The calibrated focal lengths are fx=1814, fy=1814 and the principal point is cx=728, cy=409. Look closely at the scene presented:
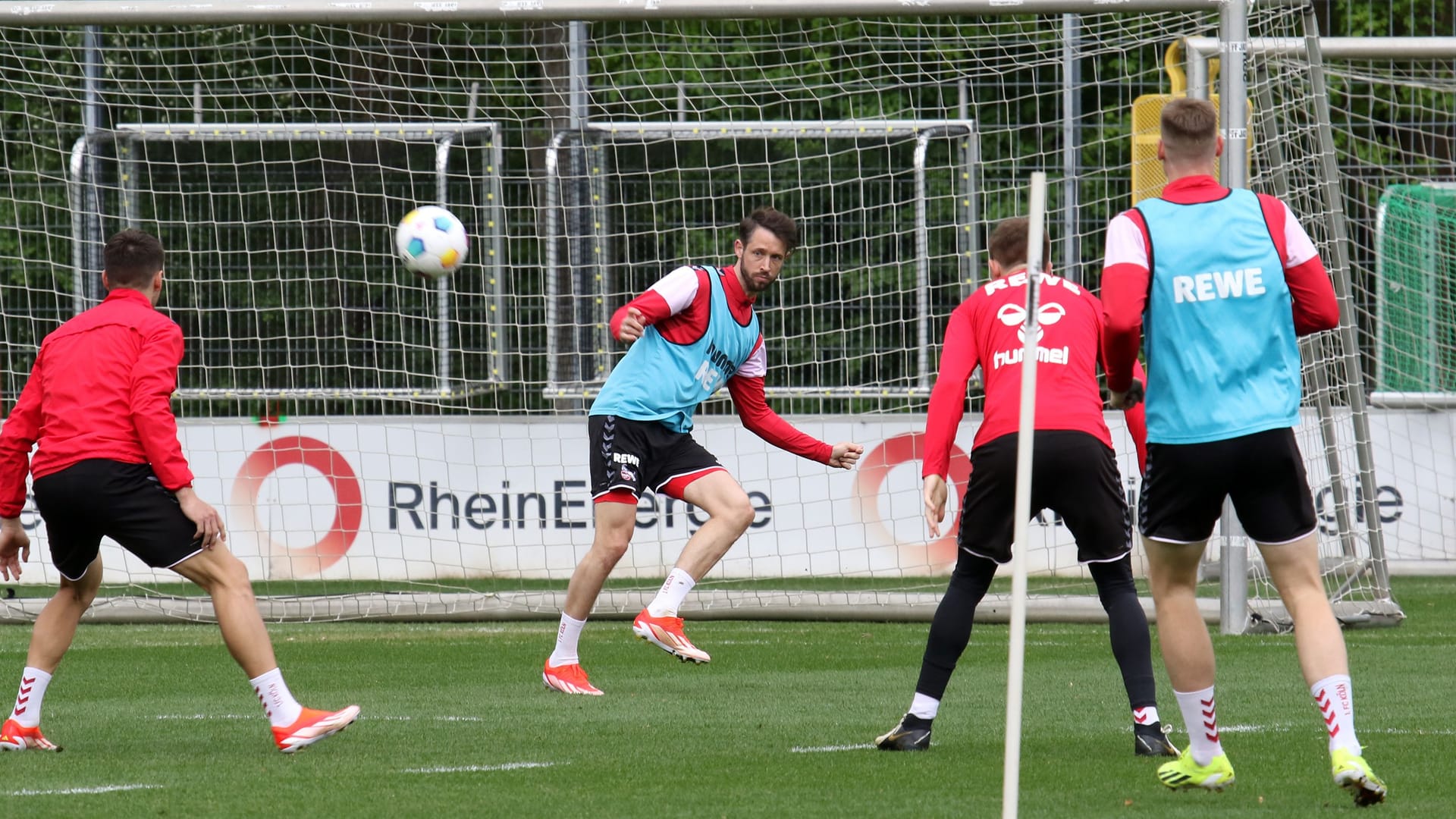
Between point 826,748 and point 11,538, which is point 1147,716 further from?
point 11,538

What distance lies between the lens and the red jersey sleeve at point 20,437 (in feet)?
19.1

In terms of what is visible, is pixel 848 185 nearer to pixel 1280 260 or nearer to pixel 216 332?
pixel 216 332

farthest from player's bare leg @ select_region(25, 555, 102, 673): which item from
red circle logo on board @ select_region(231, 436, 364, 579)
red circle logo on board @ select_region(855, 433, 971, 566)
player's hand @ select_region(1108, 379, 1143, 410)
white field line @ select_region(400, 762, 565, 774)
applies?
red circle logo on board @ select_region(855, 433, 971, 566)

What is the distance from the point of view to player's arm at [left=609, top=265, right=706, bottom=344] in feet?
24.3

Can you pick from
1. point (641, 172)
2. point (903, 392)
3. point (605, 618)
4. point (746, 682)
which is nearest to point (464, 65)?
point (641, 172)

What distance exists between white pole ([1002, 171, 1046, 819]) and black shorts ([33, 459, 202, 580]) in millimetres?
2756

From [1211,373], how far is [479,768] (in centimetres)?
246

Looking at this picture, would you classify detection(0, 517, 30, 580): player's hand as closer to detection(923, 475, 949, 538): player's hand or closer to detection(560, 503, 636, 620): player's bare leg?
detection(560, 503, 636, 620): player's bare leg

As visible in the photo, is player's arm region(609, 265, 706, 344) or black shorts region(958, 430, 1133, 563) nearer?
black shorts region(958, 430, 1133, 563)

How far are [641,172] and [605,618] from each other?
3.55 m

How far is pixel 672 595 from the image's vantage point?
25.1 feet

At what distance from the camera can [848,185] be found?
1336cm

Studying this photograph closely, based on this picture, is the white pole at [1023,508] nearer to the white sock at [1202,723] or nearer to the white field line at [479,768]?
the white sock at [1202,723]

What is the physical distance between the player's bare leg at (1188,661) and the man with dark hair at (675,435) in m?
2.76
